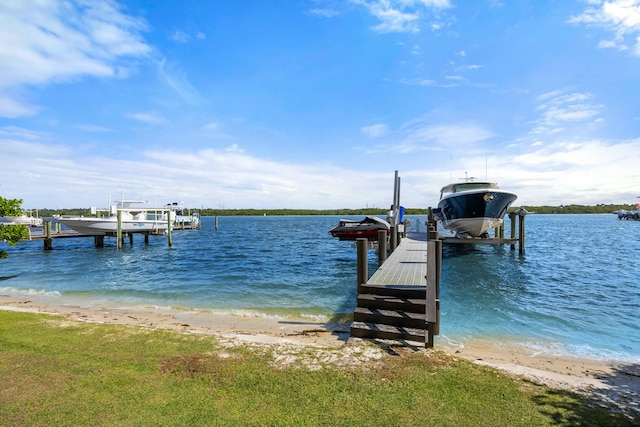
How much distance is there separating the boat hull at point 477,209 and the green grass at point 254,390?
1772cm

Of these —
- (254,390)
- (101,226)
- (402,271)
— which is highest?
(101,226)

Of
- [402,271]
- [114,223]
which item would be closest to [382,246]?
[402,271]

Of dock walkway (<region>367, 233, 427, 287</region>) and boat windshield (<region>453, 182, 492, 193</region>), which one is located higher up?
boat windshield (<region>453, 182, 492, 193</region>)

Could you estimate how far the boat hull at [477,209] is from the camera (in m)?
21.2

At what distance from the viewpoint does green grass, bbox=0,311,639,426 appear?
379 cm

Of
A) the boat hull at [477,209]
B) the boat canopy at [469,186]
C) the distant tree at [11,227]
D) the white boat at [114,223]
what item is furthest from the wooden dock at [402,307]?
the white boat at [114,223]

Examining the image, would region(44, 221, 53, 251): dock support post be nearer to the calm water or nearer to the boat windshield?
the calm water

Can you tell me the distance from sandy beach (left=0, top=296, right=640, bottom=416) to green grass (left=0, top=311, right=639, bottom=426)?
64cm

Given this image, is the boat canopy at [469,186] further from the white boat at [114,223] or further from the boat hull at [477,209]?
the white boat at [114,223]

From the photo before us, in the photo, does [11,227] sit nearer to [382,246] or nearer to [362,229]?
[382,246]

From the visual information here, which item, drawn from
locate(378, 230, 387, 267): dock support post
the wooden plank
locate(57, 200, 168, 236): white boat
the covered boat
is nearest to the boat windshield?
the covered boat

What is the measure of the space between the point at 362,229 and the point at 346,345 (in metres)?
17.7

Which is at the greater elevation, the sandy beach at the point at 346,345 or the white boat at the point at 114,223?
the white boat at the point at 114,223

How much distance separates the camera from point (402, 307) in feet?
24.3
